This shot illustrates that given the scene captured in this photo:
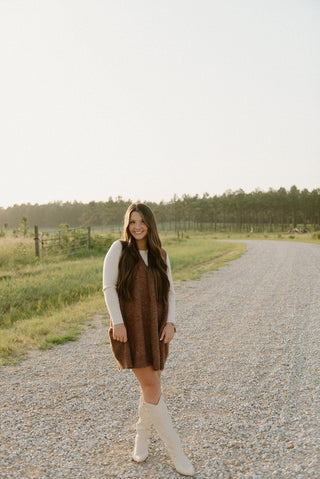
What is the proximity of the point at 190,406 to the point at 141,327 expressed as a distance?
1.59 m

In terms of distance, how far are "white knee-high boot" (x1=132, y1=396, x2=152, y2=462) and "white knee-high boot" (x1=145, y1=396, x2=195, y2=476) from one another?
0.49 feet

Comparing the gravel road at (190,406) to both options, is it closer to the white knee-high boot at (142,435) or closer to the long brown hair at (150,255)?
the white knee-high boot at (142,435)

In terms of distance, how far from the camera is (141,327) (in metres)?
2.72

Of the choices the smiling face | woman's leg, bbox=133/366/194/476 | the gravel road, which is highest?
the smiling face

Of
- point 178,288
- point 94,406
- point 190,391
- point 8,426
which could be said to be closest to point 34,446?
point 8,426

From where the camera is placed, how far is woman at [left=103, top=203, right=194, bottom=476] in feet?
8.87

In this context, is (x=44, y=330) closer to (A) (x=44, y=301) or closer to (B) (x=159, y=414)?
(A) (x=44, y=301)

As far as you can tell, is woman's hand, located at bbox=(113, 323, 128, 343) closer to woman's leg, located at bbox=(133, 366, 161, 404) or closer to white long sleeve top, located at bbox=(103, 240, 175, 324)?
white long sleeve top, located at bbox=(103, 240, 175, 324)

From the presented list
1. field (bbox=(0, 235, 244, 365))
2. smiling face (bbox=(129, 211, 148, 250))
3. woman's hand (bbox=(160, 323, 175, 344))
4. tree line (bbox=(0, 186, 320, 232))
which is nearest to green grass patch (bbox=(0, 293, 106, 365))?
field (bbox=(0, 235, 244, 365))

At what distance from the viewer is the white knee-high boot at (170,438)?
9.00 ft

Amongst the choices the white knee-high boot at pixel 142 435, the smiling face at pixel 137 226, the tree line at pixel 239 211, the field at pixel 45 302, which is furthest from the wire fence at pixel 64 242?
the tree line at pixel 239 211

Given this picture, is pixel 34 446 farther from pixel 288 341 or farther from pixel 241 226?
pixel 241 226

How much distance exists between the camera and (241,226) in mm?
75562

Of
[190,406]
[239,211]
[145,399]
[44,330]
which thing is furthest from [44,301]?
[239,211]
